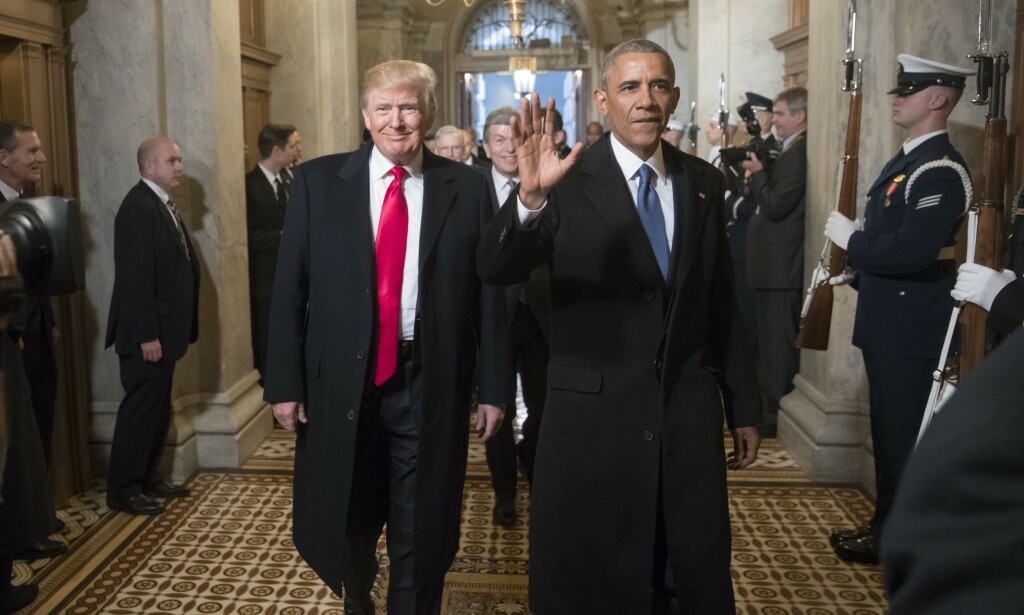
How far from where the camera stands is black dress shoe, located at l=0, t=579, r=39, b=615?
3.66m

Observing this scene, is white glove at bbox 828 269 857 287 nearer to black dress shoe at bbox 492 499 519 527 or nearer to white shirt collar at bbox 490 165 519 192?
white shirt collar at bbox 490 165 519 192

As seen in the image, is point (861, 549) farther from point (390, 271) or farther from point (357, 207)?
point (357, 207)

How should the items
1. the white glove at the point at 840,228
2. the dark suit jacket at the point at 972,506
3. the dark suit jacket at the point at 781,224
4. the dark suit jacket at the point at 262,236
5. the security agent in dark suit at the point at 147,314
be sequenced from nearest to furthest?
the dark suit jacket at the point at 972,506 < the white glove at the point at 840,228 < the security agent in dark suit at the point at 147,314 < the dark suit jacket at the point at 781,224 < the dark suit jacket at the point at 262,236


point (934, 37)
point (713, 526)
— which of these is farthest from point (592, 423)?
point (934, 37)

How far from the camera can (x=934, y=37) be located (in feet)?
15.3

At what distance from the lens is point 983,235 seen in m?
3.25

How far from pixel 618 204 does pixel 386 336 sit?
90cm

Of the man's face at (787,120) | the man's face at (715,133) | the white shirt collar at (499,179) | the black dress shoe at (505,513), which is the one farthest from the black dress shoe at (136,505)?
the man's face at (715,133)

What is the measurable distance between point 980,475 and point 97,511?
196 inches

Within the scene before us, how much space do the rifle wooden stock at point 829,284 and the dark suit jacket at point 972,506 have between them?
3.64 m

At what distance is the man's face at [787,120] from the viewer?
5996 millimetres

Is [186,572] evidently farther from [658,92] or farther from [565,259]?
[658,92]

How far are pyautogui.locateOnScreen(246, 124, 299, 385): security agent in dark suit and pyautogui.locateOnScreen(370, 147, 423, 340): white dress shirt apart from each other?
395cm

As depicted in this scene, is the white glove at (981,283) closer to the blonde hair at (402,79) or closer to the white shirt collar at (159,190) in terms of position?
the blonde hair at (402,79)
